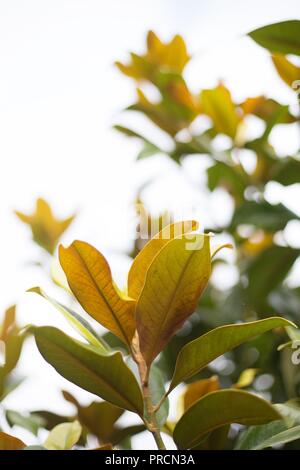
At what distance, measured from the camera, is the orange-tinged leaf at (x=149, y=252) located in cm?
74

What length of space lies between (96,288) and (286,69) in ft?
2.64

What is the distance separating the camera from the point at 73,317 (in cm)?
76

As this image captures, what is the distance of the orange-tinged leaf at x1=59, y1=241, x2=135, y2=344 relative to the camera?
718mm

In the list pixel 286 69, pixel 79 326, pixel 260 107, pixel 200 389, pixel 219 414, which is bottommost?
pixel 200 389

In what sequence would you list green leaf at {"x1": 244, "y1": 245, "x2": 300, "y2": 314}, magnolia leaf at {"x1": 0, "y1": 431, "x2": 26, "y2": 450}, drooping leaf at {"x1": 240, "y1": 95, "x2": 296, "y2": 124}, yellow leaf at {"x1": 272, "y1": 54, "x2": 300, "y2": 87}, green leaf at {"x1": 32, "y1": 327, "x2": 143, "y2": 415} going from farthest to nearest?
drooping leaf at {"x1": 240, "y1": 95, "x2": 296, "y2": 124} → green leaf at {"x1": 244, "y1": 245, "x2": 300, "y2": 314} → yellow leaf at {"x1": 272, "y1": 54, "x2": 300, "y2": 87} → magnolia leaf at {"x1": 0, "y1": 431, "x2": 26, "y2": 450} → green leaf at {"x1": 32, "y1": 327, "x2": 143, "y2": 415}

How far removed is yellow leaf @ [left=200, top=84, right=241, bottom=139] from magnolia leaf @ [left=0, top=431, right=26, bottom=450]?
104 cm

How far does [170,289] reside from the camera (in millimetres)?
721

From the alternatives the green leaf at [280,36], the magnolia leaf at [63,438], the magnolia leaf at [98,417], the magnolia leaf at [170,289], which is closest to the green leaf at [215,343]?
the magnolia leaf at [170,289]

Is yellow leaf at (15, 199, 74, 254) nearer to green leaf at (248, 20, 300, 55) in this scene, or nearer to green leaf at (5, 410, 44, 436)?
green leaf at (5, 410, 44, 436)

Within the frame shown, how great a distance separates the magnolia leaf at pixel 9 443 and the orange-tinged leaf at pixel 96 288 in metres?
0.22

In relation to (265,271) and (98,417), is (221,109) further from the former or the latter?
(98,417)

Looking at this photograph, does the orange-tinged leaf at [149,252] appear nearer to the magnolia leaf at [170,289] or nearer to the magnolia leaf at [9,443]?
the magnolia leaf at [170,289]

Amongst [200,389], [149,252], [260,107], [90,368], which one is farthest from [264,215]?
[90,368]

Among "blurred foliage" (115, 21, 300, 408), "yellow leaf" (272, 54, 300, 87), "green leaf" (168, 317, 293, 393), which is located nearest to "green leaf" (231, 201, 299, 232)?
"blurred foliage" (115, 21, 300, 408)
